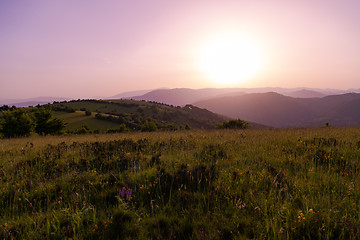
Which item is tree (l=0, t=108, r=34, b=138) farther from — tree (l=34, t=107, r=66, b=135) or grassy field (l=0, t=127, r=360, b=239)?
grassy field (l=0, t=127, r=360, b=239)

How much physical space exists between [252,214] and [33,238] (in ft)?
9.43

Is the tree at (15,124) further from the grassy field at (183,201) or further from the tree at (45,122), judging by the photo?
the grassy field at (183,201)

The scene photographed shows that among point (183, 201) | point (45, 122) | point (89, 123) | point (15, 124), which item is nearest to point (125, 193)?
point (183, 201)

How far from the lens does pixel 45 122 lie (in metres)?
40.2

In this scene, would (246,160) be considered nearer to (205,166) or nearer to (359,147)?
(205,166)

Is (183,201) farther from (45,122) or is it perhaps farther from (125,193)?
(45,122)

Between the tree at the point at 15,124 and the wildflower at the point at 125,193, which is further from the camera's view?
the tree at the point at 15,124

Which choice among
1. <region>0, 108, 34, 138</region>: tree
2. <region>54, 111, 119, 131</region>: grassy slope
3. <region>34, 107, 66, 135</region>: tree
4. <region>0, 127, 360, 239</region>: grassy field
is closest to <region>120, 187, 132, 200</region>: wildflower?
<region>0, 127, 360, 239</region>: grassy field

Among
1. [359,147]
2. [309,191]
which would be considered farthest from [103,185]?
[359,147]

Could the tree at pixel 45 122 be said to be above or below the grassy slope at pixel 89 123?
above

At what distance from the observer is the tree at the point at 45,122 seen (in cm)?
3941

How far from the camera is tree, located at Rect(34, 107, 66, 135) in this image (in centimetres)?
3941

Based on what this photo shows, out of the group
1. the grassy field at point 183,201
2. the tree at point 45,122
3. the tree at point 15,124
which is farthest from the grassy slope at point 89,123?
the grassy field at point 183,201

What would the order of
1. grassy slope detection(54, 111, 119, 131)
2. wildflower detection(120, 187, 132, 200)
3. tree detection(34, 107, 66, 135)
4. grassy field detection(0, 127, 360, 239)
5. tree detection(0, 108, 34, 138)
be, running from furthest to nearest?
grassy slope detection(54, 111, 119, 131) → tree detection(34, 107, 66, 135) → tree detection(0, 108, 34, 138) → wildflower detection(120, 187, 132, 200) → grassy field detection(0, 127, 360, 239)
